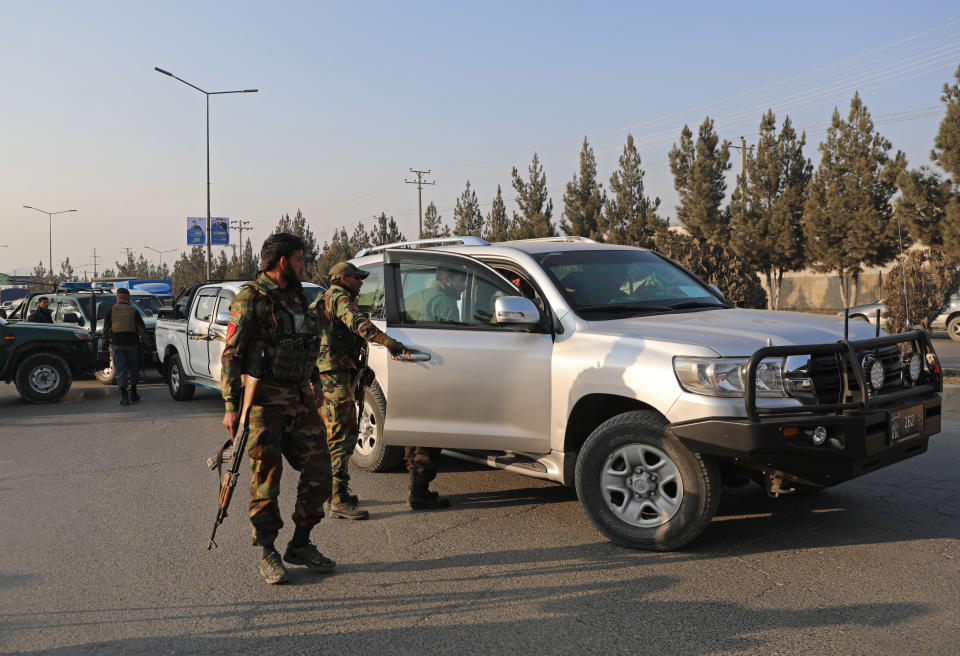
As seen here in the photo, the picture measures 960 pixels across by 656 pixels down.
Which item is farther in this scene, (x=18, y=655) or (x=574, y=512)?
(x=574, y=512)

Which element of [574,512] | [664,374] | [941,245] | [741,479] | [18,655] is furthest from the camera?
[941,245]

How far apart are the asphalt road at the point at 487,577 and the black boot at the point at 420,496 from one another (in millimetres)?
129

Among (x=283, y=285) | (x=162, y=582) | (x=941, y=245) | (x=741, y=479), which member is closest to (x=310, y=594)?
(x=162, y=582)

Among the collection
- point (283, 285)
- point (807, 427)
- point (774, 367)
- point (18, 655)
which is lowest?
point (18, 655)

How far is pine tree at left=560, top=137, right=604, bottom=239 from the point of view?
49906 millimetres

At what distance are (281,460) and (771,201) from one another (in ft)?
129

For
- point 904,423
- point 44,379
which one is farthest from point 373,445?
point 44,379

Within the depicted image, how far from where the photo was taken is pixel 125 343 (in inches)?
490

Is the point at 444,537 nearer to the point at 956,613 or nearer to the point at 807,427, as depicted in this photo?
the point at 807,427

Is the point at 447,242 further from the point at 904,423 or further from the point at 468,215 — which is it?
the point at 468,215

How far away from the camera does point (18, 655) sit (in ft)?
11.9

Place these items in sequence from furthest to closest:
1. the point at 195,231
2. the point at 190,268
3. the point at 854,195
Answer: the point at 190,268 < the point at 195,231 < the point at 854,195

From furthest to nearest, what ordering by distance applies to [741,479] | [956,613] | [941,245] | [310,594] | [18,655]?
[941,245] < [741,479] < [310,594] < [956,613] < [18,655]

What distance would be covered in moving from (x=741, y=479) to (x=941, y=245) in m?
27.7
